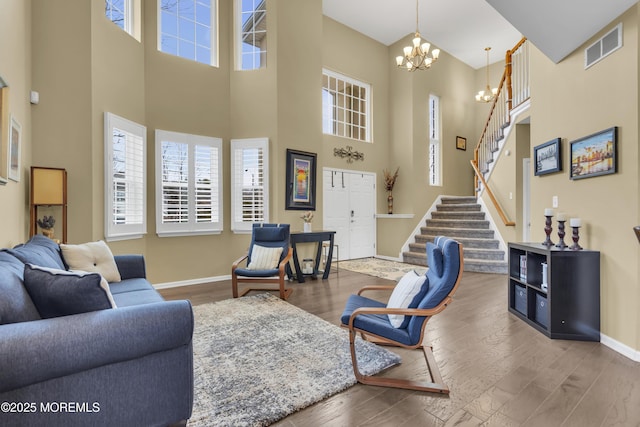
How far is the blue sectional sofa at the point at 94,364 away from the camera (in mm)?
Answer: 1173

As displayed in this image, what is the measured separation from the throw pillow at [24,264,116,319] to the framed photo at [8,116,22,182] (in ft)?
5.83

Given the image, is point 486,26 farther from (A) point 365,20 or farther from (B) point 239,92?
(B) point 239,92

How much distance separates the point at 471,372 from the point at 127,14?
5916 millimetres

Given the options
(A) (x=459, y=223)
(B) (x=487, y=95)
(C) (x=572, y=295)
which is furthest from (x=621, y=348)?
(B) (x=487, y=95)

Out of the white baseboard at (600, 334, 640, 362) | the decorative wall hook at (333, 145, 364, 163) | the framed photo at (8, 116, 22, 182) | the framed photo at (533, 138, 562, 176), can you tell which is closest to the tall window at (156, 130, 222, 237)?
the framed photo at (8, 116, 22, 182)

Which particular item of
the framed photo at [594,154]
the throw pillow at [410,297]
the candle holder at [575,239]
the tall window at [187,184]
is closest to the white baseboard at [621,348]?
the candle holder at [575,239]

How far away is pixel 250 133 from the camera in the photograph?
513 cm

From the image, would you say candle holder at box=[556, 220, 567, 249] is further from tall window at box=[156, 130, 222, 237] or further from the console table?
tall window at box=[156, 130, 222, 237]

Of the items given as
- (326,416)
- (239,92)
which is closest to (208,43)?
(239,92)

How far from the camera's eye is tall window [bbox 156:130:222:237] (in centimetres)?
457

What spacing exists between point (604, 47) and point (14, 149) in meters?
5.30

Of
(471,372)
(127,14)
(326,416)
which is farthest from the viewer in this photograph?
(127,14)

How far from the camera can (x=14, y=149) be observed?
2.67 m

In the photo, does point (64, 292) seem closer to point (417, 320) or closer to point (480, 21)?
point (417, 320)
